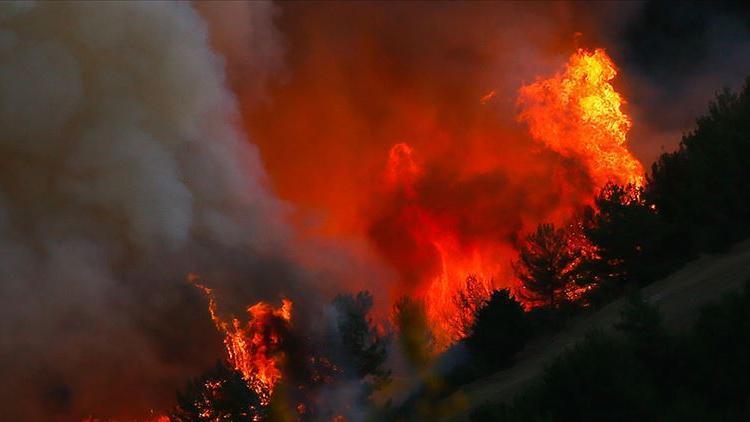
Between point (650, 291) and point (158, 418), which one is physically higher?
point (158, 418)

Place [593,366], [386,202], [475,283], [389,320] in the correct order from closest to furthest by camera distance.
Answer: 1. [593,366]
2. [389,320]
3. [475,283]
4. [386,202]

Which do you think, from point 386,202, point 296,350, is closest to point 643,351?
point 296,350

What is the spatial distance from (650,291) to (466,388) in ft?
20.8

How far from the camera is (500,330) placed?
32.7 meters

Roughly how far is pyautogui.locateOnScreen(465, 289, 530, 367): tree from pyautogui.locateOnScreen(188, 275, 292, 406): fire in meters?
7.05

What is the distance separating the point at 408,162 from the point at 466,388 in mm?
27278

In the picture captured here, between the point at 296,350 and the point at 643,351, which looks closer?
the point at 643,351

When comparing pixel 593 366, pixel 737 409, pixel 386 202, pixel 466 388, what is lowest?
pixel 737 409

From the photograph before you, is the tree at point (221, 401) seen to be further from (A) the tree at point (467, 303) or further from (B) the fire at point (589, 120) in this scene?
(B) the fire at point (589, 120)

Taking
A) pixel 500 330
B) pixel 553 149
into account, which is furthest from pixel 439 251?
pixel 500 330

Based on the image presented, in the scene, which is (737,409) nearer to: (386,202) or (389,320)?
(389,320)

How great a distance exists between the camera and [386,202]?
54.2 meters

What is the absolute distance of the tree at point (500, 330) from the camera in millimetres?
32719

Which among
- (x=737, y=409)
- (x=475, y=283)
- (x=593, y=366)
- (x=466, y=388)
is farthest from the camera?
(x=475, y=283)
